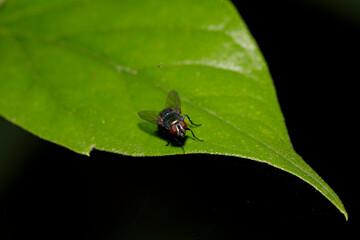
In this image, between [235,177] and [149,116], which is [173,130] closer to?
[149,116]

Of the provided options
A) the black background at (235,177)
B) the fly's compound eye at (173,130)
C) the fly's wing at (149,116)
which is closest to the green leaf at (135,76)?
the fly's wing at (149,116)

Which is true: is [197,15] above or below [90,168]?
above

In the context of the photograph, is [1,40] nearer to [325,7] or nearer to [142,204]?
[142,204]

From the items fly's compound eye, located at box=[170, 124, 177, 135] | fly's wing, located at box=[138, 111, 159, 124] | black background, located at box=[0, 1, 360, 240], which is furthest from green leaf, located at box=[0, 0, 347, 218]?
black background, located at box=[0, 1, 360, 240]

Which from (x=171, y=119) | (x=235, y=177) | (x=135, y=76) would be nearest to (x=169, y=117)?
(x=171, y=119)

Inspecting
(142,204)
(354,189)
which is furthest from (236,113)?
(354,189)

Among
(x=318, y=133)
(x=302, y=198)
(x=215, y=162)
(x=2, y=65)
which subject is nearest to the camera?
(x=2, y=65)
